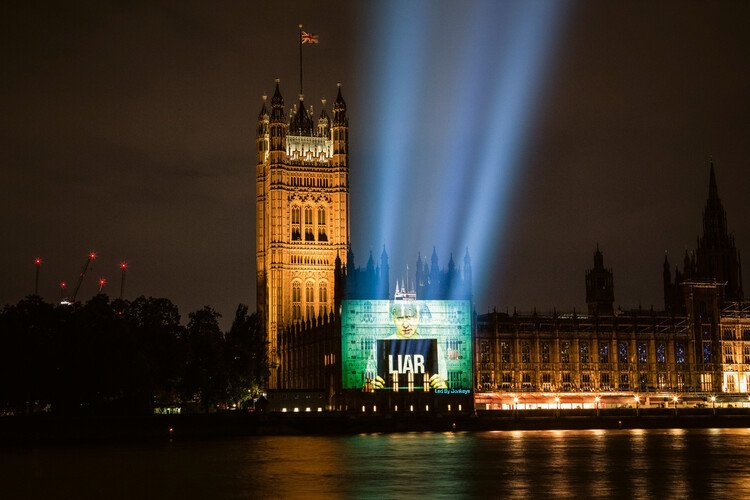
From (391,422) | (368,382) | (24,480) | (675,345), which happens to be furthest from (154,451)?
(675,345)

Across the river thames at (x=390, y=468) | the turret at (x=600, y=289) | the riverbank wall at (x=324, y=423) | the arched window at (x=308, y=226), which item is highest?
the arched window at (x=308, y=226)

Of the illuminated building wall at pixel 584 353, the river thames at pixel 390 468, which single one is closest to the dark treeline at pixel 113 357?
the river thames at pixel 390 468

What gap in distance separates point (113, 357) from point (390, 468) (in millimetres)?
45958

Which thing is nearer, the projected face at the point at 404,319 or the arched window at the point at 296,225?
the projected face at the point at 404,319

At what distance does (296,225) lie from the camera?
179 meters

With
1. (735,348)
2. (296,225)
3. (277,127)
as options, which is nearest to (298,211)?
(296,225)

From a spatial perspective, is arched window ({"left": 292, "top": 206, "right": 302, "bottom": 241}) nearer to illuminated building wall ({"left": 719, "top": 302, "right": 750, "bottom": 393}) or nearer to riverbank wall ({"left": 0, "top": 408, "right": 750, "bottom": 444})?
riverbank wall ({"left": 0, "top": 408, "right": 750, "bottom": 444})

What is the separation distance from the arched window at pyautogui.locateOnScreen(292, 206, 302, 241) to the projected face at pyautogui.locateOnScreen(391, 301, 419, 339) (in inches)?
1793

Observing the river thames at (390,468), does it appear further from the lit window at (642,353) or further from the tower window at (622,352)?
the lit window at (642,353)

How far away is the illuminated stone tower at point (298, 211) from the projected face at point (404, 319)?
3637cm

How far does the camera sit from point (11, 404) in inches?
4552

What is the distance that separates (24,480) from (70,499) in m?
9.64

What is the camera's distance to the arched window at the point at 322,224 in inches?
7052

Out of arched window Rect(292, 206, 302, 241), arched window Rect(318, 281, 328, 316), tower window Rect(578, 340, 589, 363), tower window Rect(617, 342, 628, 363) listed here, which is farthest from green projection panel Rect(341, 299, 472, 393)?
arched window Rect(292, 206, 302, 241)
